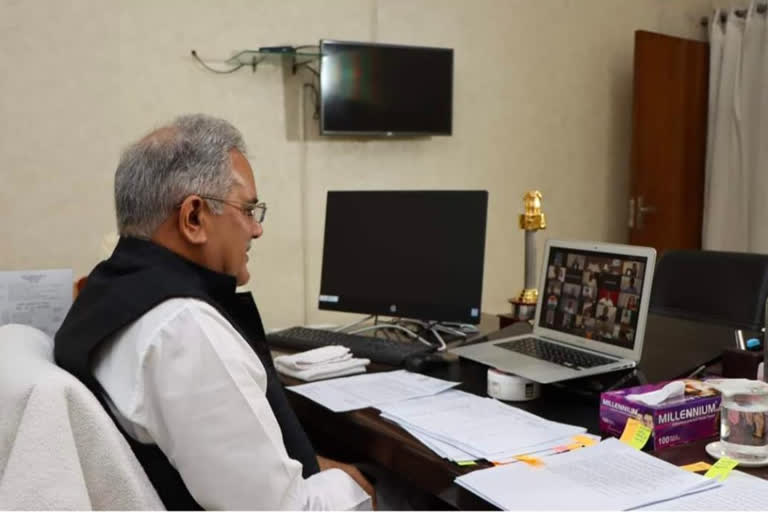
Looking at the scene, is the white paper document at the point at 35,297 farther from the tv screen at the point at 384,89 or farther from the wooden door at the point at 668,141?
the wooden door at the point at 668,141

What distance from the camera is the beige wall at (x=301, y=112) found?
9.00 ft

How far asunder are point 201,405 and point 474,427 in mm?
516

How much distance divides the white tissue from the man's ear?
0.74 meters

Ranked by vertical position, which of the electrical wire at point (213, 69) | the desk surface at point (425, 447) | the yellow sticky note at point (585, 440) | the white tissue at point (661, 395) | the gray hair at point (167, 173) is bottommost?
the desk surface at point (425, 447)

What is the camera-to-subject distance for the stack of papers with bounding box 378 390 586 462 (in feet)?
3.91

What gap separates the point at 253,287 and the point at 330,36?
1.16 metres

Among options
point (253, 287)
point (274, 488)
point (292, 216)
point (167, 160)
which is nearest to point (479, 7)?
point (292, 216)

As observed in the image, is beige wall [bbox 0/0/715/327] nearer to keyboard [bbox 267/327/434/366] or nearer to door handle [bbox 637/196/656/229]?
door handle [bbox 637/196/656/229]

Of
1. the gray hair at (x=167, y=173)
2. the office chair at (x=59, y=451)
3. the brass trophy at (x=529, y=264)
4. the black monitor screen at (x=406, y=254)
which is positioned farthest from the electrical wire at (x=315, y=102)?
the office chair at (x=59, y=451)

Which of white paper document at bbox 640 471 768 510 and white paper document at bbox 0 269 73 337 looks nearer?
white paper document at bbox 640 471 768 510

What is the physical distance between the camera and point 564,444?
3.98 feet

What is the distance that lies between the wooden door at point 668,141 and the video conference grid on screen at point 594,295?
264 cm

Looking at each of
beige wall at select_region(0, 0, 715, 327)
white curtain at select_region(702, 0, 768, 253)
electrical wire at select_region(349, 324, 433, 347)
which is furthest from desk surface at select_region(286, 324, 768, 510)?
white curtain at select_region(702, 0, 768, 253)

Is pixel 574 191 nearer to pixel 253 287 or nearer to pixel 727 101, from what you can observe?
pixel 727 101
